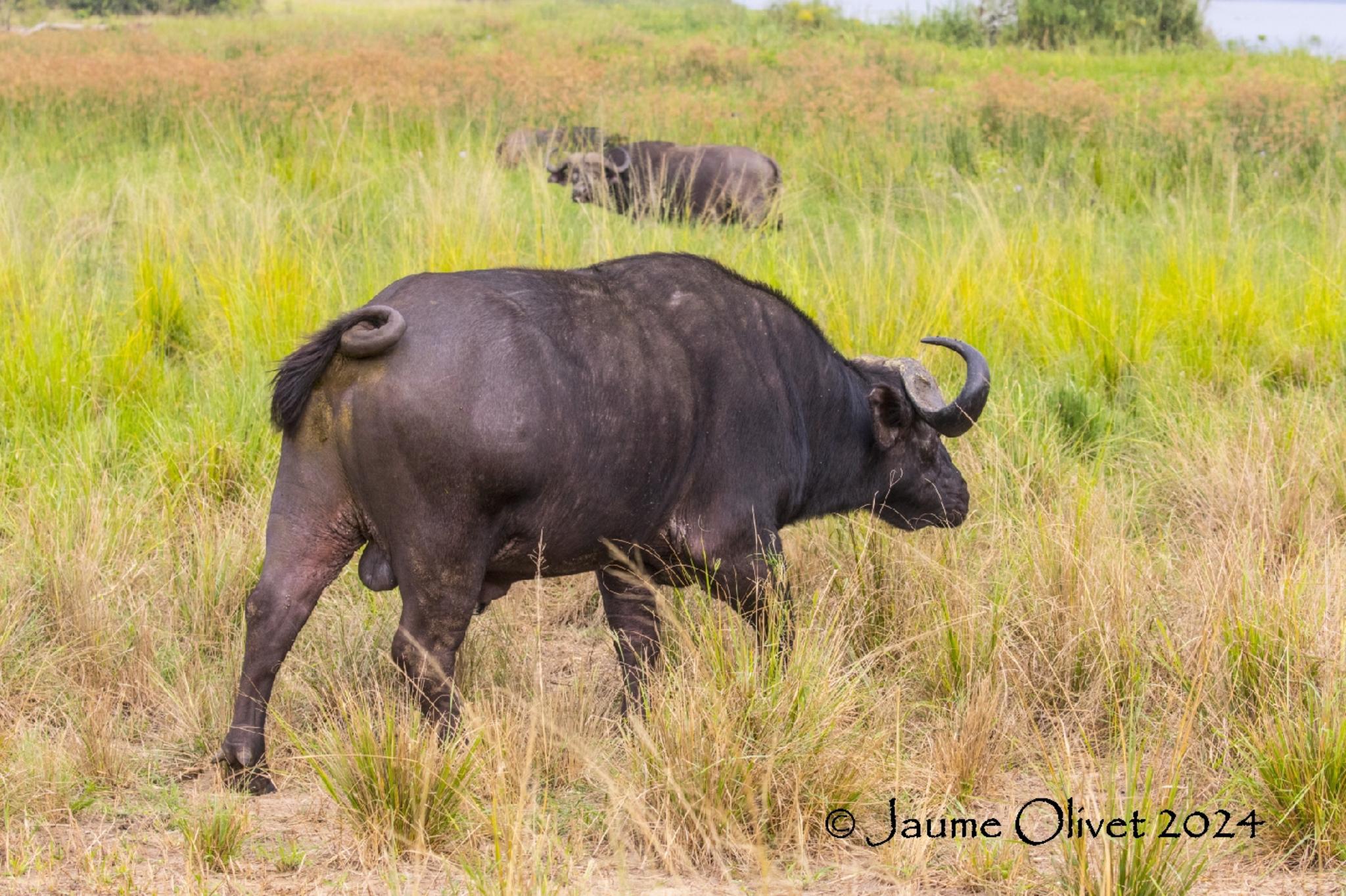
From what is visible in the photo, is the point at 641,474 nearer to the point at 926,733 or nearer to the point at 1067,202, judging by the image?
the point at 926,733

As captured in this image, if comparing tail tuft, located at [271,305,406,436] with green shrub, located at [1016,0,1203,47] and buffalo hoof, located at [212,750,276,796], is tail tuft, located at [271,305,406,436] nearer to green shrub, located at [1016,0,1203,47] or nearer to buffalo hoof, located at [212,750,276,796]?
buffalo hoof, located at [212,750,276,796]

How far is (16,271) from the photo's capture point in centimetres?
743

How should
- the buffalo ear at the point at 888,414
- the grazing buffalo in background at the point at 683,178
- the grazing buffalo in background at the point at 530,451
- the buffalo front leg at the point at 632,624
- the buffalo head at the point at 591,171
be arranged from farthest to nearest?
the buffalo head at the point at 591,171 → the grazing buffalo in background at the point at 683,178 → the buffalo ear at the point at 888,414 → the buffalo front leg at the point at 632,624 → the grazing buffalo in background at the point at 530,451

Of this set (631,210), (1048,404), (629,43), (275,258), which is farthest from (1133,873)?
(629,43)

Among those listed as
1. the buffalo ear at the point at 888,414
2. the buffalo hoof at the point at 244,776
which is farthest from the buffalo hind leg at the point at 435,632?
the buffalo ear at the point at 888,414

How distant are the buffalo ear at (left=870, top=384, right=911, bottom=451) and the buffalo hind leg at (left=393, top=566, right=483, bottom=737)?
171cm

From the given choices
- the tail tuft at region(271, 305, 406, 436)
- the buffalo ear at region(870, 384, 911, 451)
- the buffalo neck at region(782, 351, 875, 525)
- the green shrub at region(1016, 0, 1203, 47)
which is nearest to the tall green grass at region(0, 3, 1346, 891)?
the buffalo neck at region(782, 351, 875, 525)

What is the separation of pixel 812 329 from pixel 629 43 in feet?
69.1

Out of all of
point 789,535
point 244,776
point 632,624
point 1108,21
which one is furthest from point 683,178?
point 1108,21

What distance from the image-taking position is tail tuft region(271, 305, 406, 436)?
3766 millimetres

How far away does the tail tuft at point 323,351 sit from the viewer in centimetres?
377

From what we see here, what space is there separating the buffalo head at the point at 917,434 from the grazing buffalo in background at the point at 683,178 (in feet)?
17.2

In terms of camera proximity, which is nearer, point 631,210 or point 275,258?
point 275,258

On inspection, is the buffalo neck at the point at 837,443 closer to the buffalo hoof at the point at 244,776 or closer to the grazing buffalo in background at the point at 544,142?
the buffalo hoof at the point at 244,776
